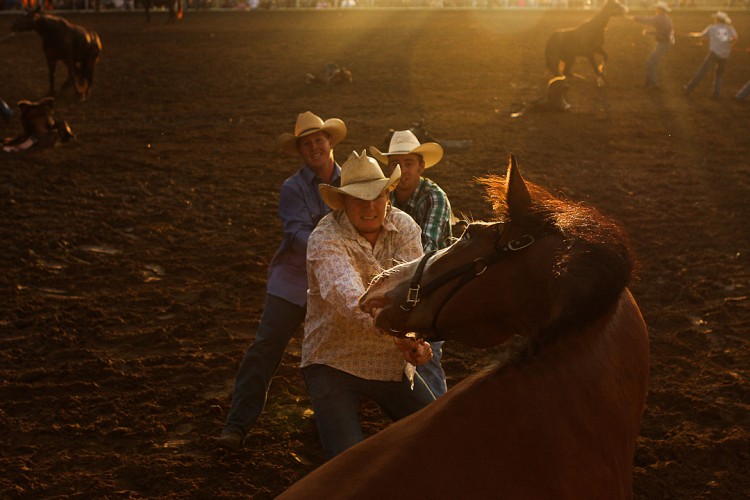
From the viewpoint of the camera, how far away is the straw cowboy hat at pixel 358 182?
3.47 meters

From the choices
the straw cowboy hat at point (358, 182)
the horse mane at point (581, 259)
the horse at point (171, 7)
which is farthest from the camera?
the horse at point (171, 7)

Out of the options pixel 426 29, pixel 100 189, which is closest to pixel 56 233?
pixel 100 189

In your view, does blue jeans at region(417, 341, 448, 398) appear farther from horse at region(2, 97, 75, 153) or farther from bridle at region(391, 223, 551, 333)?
horse at region(2, 97, 75, 153)

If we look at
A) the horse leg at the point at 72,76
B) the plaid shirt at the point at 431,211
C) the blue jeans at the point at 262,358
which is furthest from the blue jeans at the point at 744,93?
the blue jeans at the point at 262,358

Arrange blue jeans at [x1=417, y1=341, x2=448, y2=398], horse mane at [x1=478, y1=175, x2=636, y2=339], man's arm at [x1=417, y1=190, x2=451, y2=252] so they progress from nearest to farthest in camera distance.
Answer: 1. horse mane at [x1=478, y1=175, x2=636, y2=339]
2. blue jeans at [x1=417, y1=341, x2=448, y2=398]
3. man's arm at [x1=417, y1=190, x2=451, y2=252]

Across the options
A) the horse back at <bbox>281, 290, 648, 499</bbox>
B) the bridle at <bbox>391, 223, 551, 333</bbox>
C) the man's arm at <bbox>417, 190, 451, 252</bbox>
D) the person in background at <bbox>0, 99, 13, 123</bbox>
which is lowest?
the person in background at <bbox>0, 99, 13, 123</bbox>

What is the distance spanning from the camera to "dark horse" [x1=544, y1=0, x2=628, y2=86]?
58.5 ft

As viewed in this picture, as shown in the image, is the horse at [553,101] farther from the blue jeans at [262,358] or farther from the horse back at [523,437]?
the horse back at [523,437]

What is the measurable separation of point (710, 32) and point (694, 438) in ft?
47.3

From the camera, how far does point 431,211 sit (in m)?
4.58

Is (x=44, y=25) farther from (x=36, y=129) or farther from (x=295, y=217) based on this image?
(x=295, y=217)

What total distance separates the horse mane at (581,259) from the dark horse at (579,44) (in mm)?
16415

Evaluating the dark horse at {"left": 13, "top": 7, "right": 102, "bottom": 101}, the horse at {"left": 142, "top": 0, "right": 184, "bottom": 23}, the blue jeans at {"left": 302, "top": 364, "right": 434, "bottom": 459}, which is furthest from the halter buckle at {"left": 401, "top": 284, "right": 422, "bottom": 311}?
Result: the horse at {"left": 142, "top": 0, "right": 184, "bottom": 23}

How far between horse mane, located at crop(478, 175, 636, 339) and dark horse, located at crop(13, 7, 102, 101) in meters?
16.1
